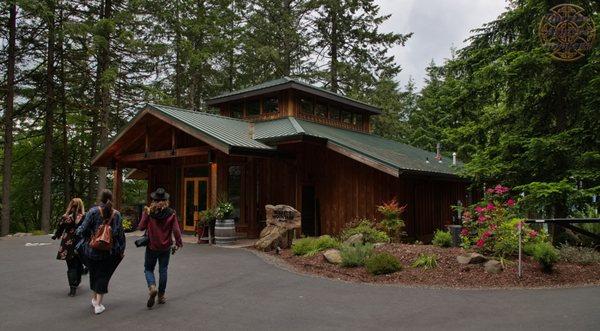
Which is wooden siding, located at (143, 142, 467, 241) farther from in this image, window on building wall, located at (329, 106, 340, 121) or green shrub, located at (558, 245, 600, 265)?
green shrub, located at (558, 245, 600, 265)

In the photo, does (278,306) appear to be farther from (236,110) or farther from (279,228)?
(236,110)

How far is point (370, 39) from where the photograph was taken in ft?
→ 101

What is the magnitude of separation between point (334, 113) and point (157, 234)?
51.0 feet

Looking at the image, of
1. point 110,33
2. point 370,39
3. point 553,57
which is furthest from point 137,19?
point 553,57

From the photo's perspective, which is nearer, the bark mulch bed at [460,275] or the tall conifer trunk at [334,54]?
the bark mulch bed at [460,275]

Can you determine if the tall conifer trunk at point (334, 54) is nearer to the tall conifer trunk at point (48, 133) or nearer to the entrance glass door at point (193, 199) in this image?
the entrance glass door at point (193, 199)

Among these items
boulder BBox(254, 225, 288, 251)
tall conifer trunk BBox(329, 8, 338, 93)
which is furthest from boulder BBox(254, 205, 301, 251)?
tall conifer trunk BBox(329, 8, 338, 93)

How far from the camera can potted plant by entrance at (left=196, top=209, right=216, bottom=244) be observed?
1384cm

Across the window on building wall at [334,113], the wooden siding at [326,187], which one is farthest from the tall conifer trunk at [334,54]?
the wooden siding at [326,187]

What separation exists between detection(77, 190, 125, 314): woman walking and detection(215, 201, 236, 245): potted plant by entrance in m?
7.14

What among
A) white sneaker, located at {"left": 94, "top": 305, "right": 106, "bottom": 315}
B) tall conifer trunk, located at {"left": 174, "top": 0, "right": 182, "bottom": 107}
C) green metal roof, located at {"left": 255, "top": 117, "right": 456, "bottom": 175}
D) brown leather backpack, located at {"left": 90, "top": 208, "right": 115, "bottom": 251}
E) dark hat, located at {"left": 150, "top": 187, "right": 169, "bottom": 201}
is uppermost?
Answer: tall conifer trunk, located at {"left": 174, "top": 0, "right": 182, "bottom": 107}

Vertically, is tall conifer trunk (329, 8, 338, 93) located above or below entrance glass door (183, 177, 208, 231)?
above

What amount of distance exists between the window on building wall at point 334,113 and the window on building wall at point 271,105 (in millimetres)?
2871

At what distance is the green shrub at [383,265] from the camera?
864 cm
